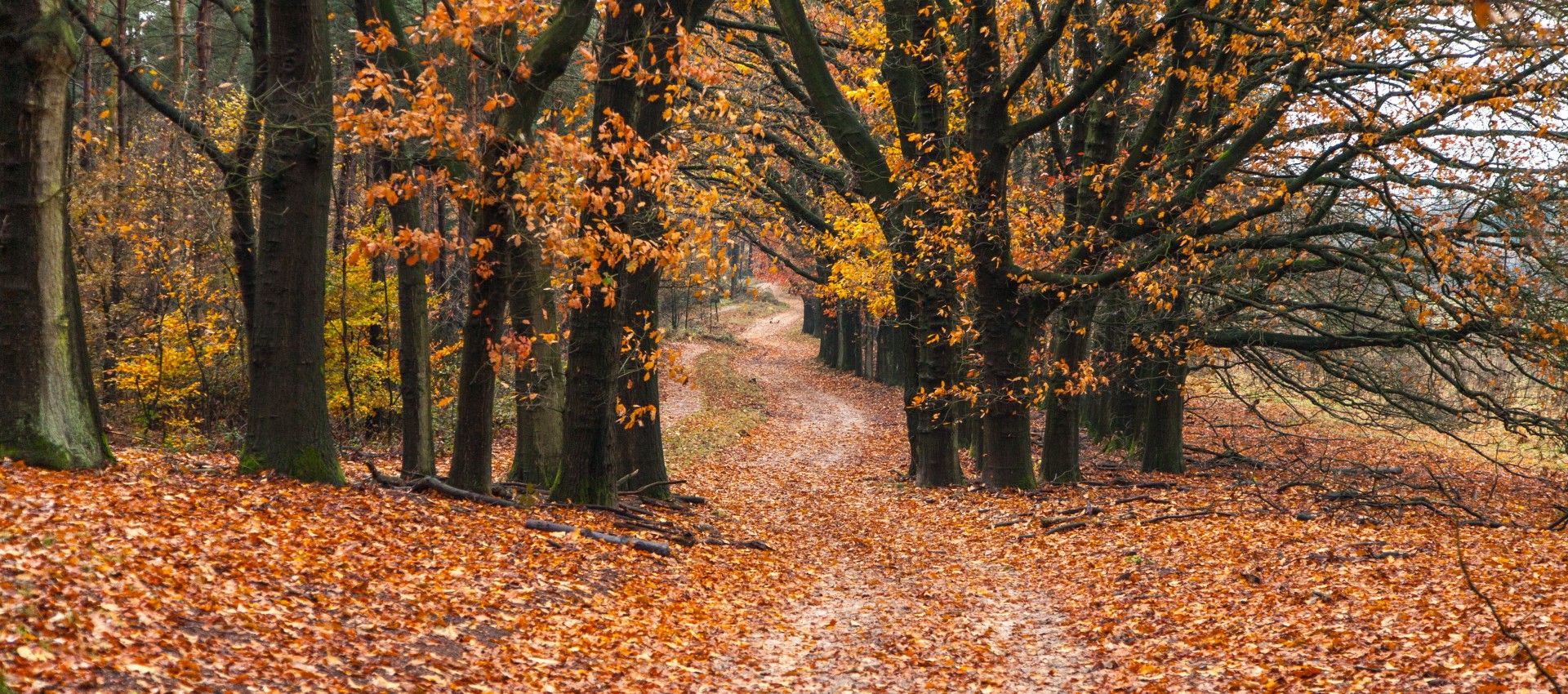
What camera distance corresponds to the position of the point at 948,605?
29.8 feet

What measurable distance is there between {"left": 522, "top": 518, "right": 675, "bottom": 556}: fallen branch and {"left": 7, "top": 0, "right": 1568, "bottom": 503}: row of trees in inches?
55.0

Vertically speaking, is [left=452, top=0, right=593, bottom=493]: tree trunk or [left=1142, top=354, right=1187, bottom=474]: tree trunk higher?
[left=452, top=0, right=593, bottom=493]: tree trunk

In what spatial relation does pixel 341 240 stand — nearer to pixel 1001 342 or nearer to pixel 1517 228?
pixel 1001 342

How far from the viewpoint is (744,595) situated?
9.09 metres

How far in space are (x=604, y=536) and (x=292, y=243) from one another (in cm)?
413

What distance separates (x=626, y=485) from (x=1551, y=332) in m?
11.0

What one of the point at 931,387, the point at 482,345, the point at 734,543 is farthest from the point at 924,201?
the point at 482,345

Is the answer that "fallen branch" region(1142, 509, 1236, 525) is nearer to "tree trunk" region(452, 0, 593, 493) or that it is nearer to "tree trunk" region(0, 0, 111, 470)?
"tree trunk" region(452, 0, 593, 493)

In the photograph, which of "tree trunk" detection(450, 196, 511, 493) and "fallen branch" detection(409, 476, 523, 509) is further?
"fallen branch" detection(409, 476, 523, 509)

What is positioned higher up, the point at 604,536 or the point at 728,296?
the point at 728,296

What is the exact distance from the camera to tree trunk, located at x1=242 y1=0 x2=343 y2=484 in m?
8.96

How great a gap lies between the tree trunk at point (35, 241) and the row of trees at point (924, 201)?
0.04 meters

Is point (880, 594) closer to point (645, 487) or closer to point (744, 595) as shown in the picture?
point (744, 595)

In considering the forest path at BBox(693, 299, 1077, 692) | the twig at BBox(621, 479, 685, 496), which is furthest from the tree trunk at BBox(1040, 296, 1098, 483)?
the twig at BBox(621, 479, 685, 496)
